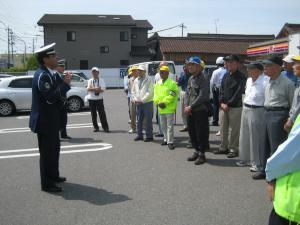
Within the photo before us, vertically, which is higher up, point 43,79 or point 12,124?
point 43,79

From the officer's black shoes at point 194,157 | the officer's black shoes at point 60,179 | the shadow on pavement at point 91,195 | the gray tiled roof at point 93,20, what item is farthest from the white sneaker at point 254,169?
the gray tiled roof at point 93,20

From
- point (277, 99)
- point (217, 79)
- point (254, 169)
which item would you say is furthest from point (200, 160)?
point (217, 79)

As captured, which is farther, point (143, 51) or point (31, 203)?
point (143, 51)

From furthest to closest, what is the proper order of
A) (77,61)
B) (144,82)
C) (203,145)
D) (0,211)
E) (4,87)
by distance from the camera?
(77,61), (4,87), (144,82), (203,145), (0,211)

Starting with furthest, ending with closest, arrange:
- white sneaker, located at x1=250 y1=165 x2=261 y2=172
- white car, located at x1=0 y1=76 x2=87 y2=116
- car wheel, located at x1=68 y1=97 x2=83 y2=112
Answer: car wheel, located at x1=68 y1=97 x2=83 y2=112 → white car, located at x1=0 y1=76 x2=87 y2=116 → white sneaker, located at x1=250 y1=165 x2=261 y2=172

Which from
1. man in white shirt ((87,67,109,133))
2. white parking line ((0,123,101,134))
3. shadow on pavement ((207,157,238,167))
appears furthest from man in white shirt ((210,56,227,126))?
white parking line ((0,123,101,134))

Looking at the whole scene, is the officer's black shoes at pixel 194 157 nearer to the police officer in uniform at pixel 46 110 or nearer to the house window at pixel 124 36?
the police officer in uniform at pixel 46 110

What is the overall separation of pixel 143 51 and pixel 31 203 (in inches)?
1751

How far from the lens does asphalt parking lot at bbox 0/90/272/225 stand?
4633 millimetres

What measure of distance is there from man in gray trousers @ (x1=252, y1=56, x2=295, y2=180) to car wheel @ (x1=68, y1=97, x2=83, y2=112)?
11804 mm

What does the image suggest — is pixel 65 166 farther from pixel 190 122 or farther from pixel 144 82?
pixel 144 82

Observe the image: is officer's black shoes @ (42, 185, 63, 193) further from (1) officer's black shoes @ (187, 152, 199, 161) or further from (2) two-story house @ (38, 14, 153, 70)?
(2) two-story house @ (38, 14, 153, 70)

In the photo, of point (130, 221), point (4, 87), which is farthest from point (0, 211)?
point (4, 87)

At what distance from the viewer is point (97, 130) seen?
36.9 feet
